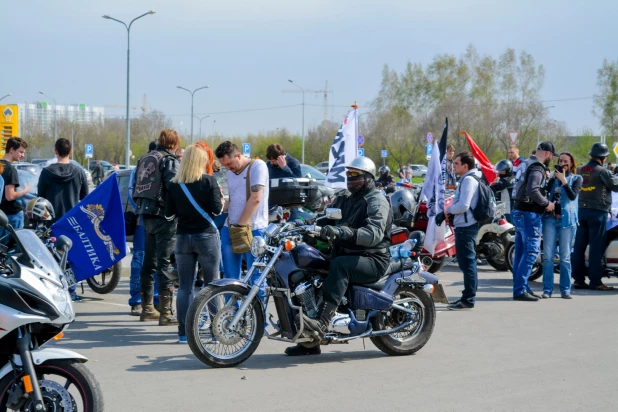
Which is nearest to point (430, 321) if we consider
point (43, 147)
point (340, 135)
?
point (340, 135)

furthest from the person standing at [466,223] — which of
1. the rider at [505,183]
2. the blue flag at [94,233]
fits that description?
the rider at [505,183]

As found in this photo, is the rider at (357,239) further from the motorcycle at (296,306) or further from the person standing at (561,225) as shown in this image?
the person standing at (561,225)

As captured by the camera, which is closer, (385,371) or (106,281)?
(385,371)

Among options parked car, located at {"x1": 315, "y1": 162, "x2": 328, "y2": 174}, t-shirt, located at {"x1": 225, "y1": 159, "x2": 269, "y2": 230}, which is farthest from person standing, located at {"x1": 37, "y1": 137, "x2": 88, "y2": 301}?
parked car, located at {"x1": 315, "y1": 162, "x2": 328, "y2": 174}

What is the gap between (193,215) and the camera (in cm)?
759

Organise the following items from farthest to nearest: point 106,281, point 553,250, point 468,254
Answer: point 553,250 < point 106,281 < point 468,254

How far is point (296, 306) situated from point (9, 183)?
4.55 metres

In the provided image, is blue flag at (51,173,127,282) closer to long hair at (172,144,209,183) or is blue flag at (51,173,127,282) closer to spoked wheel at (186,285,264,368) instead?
long hair at (172,144,209,183)

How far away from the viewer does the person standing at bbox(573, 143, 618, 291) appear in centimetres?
1163

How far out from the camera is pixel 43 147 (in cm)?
9094

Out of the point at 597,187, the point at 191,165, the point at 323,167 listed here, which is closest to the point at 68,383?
the point at 191,165

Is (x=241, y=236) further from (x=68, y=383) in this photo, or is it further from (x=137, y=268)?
(x=68, y=383)

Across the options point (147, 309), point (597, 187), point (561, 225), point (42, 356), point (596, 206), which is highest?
point (597, 187)

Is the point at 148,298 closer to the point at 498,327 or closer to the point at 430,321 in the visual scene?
the point at 430,321
